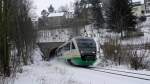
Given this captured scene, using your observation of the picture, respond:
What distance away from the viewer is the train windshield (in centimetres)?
2276

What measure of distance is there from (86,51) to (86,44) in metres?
0.78

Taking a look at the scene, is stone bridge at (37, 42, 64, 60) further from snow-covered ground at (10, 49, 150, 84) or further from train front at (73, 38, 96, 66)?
snow-covered ground at (10, 49, 150, 84)

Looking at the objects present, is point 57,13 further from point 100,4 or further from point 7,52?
point 7,52

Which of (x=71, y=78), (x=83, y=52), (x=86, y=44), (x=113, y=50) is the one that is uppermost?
(x=86, y=44)

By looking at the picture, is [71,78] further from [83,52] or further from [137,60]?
[83,52]

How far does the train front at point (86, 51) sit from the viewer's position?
Answer: 22547 mm

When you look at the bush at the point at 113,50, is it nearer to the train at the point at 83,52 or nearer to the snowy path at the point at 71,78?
the train at the point at 83,52

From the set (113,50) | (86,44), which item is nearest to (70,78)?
(86,44)

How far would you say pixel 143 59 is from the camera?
67.9 feet

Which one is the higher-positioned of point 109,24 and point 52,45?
point 109,24

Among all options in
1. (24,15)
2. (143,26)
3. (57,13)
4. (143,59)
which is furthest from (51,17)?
(143,59)

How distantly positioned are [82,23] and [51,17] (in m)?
40.5

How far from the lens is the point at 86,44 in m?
23.0

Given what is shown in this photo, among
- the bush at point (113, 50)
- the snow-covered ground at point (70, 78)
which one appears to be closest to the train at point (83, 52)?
the bush at point (113, 50)
